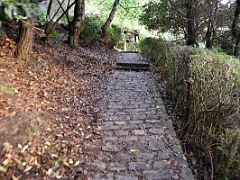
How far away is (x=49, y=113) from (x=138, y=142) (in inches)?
64.3

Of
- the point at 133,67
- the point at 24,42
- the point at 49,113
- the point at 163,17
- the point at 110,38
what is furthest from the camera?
the point at 110,38

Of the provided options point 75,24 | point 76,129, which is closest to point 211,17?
point 75,24

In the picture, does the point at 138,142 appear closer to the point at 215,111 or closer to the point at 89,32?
the point at 215,111

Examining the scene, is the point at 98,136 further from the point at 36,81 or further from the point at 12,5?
the point at 12,5

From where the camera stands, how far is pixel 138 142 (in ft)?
16.7

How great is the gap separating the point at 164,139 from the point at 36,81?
2.91 meters

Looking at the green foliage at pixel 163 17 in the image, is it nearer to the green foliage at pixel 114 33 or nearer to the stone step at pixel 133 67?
the stone step at pixel 133 67

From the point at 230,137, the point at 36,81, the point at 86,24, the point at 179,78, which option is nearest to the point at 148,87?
the point at 179,78

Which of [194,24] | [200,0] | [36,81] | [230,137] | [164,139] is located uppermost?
[200,0]

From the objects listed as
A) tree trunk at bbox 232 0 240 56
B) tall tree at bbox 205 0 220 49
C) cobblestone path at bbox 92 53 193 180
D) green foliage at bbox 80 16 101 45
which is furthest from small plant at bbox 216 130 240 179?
green foliage at bbox 80 16 101 45

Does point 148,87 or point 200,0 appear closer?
point 148,87

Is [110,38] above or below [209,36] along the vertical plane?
below

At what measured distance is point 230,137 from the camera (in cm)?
418

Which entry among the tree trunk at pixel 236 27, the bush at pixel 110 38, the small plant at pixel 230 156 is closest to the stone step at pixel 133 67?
the tree trunk at pixel 236 27
